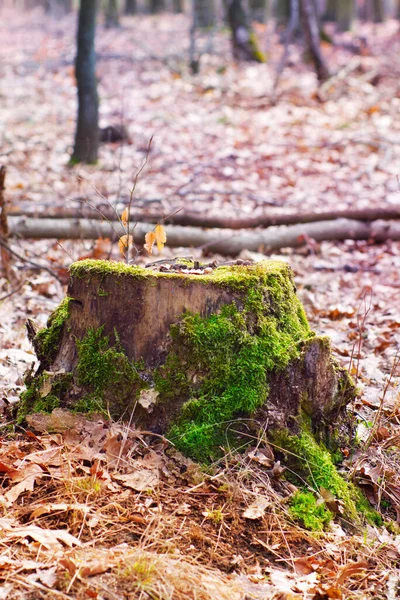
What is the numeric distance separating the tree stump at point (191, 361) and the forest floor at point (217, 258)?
0.51 ft

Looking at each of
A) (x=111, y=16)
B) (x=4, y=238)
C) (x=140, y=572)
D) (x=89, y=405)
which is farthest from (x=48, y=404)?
(x=111, y=16)

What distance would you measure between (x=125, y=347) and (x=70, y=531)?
3.11 feet

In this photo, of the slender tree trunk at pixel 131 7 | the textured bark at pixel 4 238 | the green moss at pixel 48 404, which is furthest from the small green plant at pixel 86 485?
the slender tree trunk at pixel 131 7

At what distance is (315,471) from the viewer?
302cm

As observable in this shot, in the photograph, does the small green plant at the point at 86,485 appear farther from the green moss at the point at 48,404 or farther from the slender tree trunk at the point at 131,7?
the slender tree trunk at the point at 131,7

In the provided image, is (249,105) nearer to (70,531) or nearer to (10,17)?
(70,531)

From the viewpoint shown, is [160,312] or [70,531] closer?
[70,531]

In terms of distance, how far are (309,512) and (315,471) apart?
0.23 meters

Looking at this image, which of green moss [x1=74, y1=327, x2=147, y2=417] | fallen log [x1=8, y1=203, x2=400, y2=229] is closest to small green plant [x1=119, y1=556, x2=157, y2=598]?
green moss [x1=74, y1=327, x2=147, y2=417]

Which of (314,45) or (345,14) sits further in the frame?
(345,14)

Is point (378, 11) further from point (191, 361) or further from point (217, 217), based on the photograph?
point (191, 361)

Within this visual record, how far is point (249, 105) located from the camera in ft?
50.9

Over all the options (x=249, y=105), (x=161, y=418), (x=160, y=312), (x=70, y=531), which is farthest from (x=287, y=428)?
(x=249, y=105)

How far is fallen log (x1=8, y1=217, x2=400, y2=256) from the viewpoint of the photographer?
682 cm
